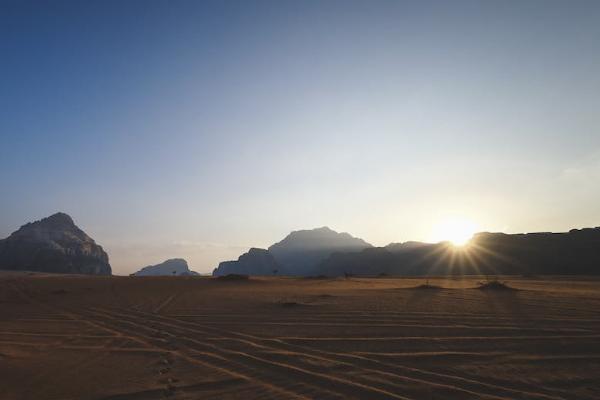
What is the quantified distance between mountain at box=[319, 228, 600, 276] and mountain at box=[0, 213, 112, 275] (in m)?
86.6

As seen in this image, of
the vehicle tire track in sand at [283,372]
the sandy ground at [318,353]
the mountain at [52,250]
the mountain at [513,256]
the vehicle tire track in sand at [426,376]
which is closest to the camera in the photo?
the vehicle tire track in sand at [426,376]

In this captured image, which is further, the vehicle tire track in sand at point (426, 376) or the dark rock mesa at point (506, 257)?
the dark rock mesa at point (506, 257)

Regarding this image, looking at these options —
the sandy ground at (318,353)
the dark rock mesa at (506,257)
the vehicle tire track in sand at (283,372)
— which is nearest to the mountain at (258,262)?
the dark rock mesa at (506,257)

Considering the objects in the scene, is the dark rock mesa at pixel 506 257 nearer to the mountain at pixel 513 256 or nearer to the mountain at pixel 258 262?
the mountain at pixel 513 256

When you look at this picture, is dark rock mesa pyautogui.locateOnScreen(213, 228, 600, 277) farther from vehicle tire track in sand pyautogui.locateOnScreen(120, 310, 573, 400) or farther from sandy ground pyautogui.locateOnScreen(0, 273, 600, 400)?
vehicle tire track in sand pyautogui.locateOnScreen(120, 310, 573, 400)

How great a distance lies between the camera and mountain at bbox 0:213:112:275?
100500 millimetres

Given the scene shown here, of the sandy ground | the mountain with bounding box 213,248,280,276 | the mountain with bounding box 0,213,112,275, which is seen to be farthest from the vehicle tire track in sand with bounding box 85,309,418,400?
the mountain with bounding box 213,248,280,276

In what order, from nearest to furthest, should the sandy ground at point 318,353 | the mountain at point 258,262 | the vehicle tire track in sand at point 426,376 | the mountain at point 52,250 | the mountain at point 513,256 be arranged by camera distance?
the vehicle tire track in sand at point 426,376
the sandy ground at point 318,353
the mountain at point 513,256
the mountain at point 52,250
the mountain at point 258,262

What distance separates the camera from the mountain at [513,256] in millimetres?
55688

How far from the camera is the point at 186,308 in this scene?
14648 mm

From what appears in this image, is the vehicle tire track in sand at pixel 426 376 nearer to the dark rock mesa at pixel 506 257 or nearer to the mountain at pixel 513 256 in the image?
the dark rock mesa at pixel 506 257

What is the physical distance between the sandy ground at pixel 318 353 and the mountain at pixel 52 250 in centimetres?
10469

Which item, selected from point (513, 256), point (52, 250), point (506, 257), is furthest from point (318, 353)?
point (52, 250)

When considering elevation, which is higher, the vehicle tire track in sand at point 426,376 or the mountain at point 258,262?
the mountain at point 258,262
